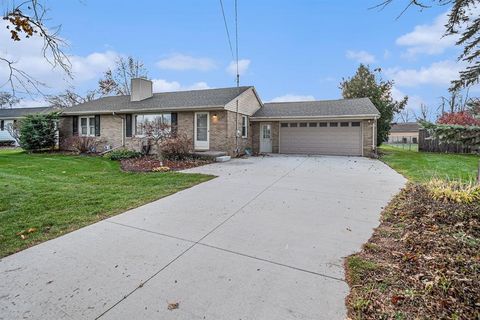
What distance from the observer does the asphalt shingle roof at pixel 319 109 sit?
14.8m

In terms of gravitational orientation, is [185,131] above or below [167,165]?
above

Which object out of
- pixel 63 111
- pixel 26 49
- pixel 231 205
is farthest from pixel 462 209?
pixel 63 111

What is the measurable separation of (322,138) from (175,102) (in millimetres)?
8969

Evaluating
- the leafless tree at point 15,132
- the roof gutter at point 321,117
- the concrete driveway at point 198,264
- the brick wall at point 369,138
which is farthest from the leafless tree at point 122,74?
the concrete driveway at point 198,264

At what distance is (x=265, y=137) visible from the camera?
665 inches

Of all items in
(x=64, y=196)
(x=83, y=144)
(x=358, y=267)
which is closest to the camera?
(x=358, y=267)

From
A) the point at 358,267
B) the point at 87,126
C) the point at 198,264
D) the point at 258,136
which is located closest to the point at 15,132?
the point at 87,126

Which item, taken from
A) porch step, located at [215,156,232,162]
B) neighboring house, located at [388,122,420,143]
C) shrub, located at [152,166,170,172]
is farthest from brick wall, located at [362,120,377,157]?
neighboring house, located at [388,122,420,143]

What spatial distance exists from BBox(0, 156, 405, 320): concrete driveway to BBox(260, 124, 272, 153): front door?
11.8m

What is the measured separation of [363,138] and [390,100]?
10.5m

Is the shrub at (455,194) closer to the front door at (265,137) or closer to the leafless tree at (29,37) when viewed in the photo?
the leafless tree at (29,37)

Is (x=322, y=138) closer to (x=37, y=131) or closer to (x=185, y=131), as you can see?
(x=185, y=131)

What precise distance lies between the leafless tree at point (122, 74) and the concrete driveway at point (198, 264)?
27.1 m

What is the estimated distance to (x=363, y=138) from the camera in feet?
48.8
